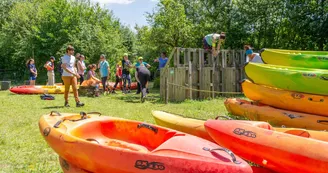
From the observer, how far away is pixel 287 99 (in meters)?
6.23

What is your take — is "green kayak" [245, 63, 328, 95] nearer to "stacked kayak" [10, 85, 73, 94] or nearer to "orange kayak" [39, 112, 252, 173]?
"orange kayak" [39, 112, 252, 173]

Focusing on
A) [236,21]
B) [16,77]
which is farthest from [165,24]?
[16,77]

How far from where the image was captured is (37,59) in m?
26.7

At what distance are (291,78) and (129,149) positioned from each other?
158 inches

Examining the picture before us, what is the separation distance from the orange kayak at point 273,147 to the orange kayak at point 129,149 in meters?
0.54

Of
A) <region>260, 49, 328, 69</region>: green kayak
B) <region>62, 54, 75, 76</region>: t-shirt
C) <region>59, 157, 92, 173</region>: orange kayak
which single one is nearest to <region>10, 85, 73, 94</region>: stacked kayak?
<region>62, 54, 75, 76</region>: t-shirt

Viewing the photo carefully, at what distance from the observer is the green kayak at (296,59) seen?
691 cm

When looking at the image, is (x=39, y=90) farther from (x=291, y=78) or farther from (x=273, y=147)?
(x=273, y=147)

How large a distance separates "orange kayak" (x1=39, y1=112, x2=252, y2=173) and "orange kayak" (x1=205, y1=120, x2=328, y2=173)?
543mm

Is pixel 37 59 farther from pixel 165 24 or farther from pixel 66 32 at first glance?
pixel 165 24

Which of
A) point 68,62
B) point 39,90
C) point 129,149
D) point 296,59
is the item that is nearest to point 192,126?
point 129,149

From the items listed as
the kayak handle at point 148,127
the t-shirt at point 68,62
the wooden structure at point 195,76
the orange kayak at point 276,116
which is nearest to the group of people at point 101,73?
the t-shirt at point 68,62

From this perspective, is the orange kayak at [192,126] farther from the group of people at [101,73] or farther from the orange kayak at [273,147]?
the group of people at [101,73]

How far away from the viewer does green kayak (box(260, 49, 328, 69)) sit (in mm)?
6913
